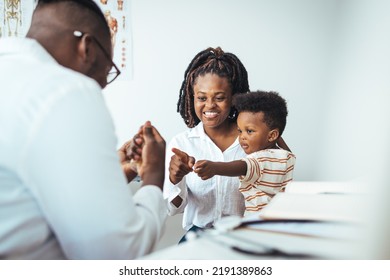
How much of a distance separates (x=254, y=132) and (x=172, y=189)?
259mm

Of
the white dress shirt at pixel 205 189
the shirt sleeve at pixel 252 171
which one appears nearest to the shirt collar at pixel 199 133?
the white dress shirt at pixel 205 189

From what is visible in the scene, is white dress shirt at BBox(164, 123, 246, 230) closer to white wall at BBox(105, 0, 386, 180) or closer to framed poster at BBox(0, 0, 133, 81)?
white wall at BBox(105, 0, 386, 180)

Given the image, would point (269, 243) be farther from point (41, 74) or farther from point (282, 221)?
point (41, 74)

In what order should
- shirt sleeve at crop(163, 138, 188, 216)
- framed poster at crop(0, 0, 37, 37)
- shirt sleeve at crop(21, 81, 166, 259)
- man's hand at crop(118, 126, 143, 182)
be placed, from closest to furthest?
shirt sleeve at crop(21, 81, 166, 259) < man's hand at crop(118, 126, 143, 182) < framed poster at crop(0, 0, 37, 37) < shirt sleeve at crop(163, 138, 188, 216)

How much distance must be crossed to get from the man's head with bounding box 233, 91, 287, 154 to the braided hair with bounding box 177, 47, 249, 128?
4 cm

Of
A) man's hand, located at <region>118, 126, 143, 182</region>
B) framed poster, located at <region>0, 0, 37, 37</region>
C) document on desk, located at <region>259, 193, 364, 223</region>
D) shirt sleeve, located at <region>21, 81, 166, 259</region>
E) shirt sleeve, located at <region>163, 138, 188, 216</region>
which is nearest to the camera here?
shirt sleeve, located at <region>21, 81, 166, 259</region>

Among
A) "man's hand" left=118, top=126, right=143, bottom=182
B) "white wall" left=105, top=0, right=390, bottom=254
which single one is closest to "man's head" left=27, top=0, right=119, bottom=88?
"man's hand" left=118, top=126, right=143, bottom=182

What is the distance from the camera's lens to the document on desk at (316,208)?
60 centimetres

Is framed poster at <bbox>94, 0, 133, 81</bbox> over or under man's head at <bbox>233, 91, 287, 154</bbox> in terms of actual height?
over

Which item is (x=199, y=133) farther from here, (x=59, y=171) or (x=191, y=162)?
(x=59, y=171)

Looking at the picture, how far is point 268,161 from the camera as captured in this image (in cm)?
104

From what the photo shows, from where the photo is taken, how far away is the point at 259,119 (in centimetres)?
→ 108

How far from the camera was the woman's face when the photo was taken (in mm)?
1064

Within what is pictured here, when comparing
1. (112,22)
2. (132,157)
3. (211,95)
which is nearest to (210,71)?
(211,95)
